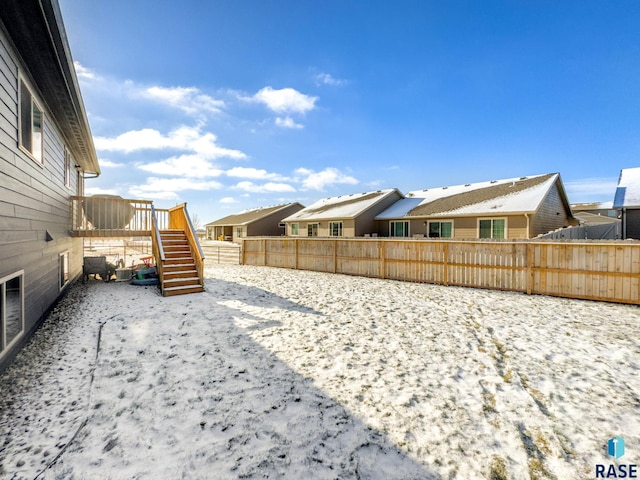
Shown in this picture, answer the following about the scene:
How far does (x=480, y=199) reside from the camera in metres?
17.8

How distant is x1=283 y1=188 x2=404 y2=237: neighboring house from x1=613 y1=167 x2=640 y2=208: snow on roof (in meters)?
13.2

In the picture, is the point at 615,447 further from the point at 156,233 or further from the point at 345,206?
the point at 345,206

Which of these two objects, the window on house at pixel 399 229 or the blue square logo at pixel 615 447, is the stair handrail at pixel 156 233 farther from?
the window on house at pixel 399 229

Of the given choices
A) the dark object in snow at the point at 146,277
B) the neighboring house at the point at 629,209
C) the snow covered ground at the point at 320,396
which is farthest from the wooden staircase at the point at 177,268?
the neighboring house at the point at 629,209

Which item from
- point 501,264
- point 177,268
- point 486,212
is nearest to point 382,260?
point 501,264

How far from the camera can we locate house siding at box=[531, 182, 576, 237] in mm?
15727

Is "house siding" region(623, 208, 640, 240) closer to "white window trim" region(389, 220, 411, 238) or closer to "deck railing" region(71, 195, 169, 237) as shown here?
"white window trim" region(389, 220, 411, 238)

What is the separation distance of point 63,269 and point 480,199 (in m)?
21.1

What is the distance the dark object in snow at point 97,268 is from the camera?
33.2 feet

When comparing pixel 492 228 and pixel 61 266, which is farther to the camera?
pixel 492 228

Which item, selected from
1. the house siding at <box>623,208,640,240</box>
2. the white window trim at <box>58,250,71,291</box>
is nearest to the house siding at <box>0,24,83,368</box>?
the white window trim at <box>58,250,71,291</box>

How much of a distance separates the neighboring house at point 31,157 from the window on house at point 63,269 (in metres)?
0.08

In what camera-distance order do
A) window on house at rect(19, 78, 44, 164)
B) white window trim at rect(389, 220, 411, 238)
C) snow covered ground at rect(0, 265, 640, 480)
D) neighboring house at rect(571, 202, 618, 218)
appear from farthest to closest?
neighboring house at rect(571, 202, 618, 218), white window trim at rect(389, 220, 411, 238), window on house at rect(19, 78, 44, 164), snow covered ground at rect(0, 265, 640, 480)

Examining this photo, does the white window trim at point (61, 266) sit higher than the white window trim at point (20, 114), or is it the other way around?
the white window trim at point (20, 114)
